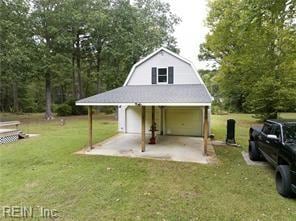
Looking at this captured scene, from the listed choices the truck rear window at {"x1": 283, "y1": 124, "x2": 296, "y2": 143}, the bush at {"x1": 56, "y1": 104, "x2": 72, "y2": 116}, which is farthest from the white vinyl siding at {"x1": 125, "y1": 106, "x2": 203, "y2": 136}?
the bush at {"x1": 56, "y1": 104, "x2": 72, "y2": 116}

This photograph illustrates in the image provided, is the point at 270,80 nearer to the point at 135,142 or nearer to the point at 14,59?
the point at 135,142

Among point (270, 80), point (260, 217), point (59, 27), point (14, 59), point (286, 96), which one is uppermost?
point (59, 27)

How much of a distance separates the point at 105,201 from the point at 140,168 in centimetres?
234

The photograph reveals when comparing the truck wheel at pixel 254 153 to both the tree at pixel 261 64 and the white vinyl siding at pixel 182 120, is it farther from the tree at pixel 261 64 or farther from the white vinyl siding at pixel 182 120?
the tree at pixel 261 64

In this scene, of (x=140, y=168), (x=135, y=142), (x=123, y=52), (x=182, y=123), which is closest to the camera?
(x=140, y=168)

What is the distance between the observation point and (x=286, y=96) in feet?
57.0

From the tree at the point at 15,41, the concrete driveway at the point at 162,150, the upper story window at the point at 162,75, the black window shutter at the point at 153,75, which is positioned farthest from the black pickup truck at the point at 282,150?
the tree at the point at 15,41

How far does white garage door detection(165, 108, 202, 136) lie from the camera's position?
13.7 meters

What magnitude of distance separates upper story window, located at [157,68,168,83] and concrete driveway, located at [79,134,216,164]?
408 cm

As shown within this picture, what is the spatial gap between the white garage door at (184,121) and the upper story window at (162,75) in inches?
70.8

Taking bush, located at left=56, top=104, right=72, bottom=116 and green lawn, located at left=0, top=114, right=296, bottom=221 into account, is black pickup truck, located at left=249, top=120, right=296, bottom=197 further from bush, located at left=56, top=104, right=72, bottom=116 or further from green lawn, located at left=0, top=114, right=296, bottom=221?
bush, located at left=56, top=104, right=72, bottom=116

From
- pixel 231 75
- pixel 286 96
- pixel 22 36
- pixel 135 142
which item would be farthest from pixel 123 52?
pixel 286 96

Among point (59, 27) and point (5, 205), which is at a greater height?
point (59, 27)

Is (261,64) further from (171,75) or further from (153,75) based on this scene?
(153,75)
